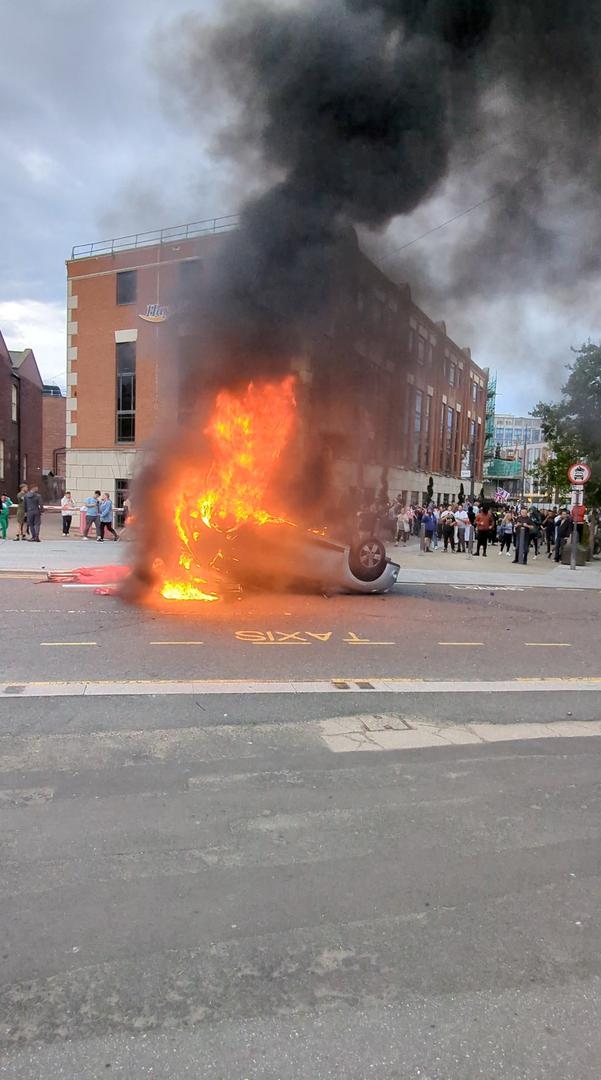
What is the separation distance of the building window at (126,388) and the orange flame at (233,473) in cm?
1367

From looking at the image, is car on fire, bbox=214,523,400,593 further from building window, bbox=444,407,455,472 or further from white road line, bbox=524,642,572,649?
building window, bbox=444,407,455,472

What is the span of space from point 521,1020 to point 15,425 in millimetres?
37969

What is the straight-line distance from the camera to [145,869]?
2.72 m

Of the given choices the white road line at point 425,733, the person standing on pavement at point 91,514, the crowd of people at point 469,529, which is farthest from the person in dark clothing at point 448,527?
the white road line at point 425,733

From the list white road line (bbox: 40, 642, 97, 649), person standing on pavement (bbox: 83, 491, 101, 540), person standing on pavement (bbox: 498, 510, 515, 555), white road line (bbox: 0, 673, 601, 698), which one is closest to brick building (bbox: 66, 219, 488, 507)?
person standing on pavement (bbox: 498, 510, 515, 555)

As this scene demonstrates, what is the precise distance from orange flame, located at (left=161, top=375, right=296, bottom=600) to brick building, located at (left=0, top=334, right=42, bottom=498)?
26.3 m

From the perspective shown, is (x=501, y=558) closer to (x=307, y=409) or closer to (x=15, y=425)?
(x=307, y=409)

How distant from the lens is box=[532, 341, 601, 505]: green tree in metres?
17.9

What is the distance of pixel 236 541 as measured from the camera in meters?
9.44

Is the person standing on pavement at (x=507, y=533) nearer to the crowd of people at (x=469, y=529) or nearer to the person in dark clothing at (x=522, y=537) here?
the crowd of people at (x=469, y=529)

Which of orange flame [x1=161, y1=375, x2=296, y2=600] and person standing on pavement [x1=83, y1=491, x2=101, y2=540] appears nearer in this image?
orange flame [x1=161, y1=375, x2=296, y2=600]

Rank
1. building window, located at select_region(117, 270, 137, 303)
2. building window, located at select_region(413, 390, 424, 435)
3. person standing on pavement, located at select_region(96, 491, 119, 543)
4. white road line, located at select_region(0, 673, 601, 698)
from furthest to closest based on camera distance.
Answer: building window, located at select_region(117, 270, 137, 303) < person standing on pavement, located at select_region(96, 491, 119, 543) < building window, located at select_region(413, 390, 424, 435) < white road line, located at select_region(0, 673, 601, 698)

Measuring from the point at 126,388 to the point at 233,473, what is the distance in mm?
14458

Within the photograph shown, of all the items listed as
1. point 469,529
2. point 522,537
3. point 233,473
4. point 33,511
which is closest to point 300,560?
point 233,473
